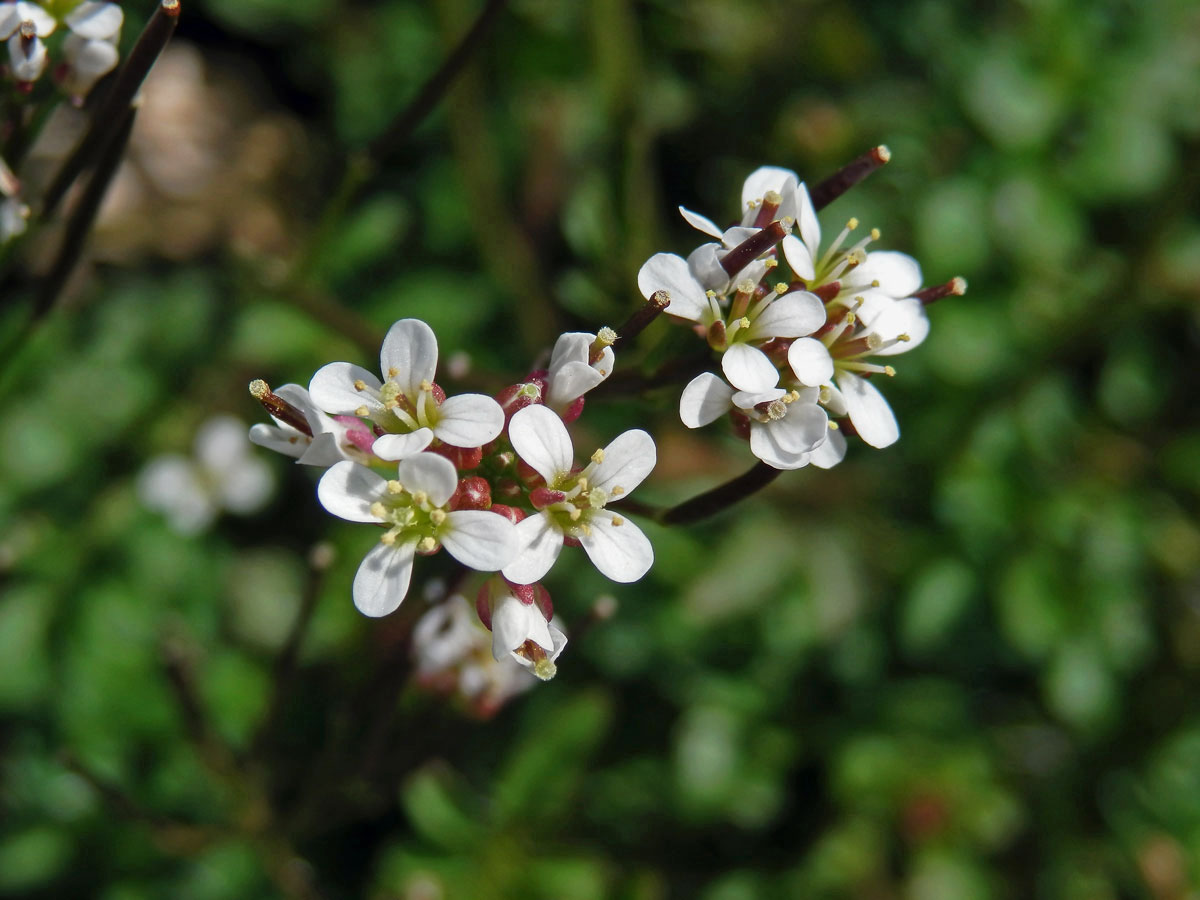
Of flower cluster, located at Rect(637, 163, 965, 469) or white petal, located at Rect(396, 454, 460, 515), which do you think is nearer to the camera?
white petal, located at Rect(396, 454, 460, 515)

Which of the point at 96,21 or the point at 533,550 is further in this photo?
the point at 96,21

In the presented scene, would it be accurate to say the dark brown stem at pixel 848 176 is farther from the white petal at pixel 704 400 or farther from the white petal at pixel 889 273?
the white petal at pixel 704 400

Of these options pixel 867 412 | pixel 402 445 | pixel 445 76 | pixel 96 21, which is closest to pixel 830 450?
pixel 867 412

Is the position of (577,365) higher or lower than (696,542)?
higher

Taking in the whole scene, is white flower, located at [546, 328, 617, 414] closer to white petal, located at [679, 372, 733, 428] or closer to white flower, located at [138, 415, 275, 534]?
white petal, located at [679, 372, 733, 428]

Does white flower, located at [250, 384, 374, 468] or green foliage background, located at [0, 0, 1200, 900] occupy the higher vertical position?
white flower, located at [250, 384, 374, 468]

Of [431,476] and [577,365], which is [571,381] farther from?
[431,476]

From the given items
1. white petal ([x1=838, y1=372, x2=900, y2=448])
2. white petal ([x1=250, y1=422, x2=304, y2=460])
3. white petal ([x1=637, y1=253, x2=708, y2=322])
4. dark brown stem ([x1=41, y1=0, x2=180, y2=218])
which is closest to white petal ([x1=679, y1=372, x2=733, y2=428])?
white petal ([x1=637, y1=253, x2=708, y2=322])

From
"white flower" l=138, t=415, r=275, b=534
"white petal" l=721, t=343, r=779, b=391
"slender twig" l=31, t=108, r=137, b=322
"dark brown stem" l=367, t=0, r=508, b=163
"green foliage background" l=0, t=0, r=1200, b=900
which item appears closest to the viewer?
"white petal" l=721, t=343, r=779, b=391
